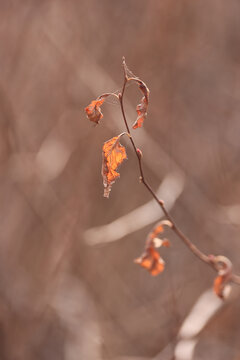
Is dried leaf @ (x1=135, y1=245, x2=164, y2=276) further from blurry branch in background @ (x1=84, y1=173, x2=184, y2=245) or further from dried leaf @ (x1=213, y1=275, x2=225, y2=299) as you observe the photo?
blurry branch in background @ (x1=84, y1=173, x2=184, y2=245)

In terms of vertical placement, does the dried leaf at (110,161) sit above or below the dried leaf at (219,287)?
above

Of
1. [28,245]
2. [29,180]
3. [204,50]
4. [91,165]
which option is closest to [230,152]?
[204,50]

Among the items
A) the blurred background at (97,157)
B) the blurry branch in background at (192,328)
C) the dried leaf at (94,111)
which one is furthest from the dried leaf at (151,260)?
the blurred background at (97,157)

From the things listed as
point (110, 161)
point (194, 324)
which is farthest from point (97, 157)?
point (110, 161)

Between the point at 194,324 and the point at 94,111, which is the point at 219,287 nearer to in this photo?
the point at 94,111

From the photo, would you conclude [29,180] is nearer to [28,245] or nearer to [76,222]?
[76,222]

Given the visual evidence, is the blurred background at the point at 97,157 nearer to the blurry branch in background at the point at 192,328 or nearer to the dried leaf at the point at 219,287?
the blurry branch in background at the point at 192,328

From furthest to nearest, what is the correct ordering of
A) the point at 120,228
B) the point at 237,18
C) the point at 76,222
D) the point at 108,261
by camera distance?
the point at 108,261, the point at 237,18, the point at 76,222, the point at 120,228
